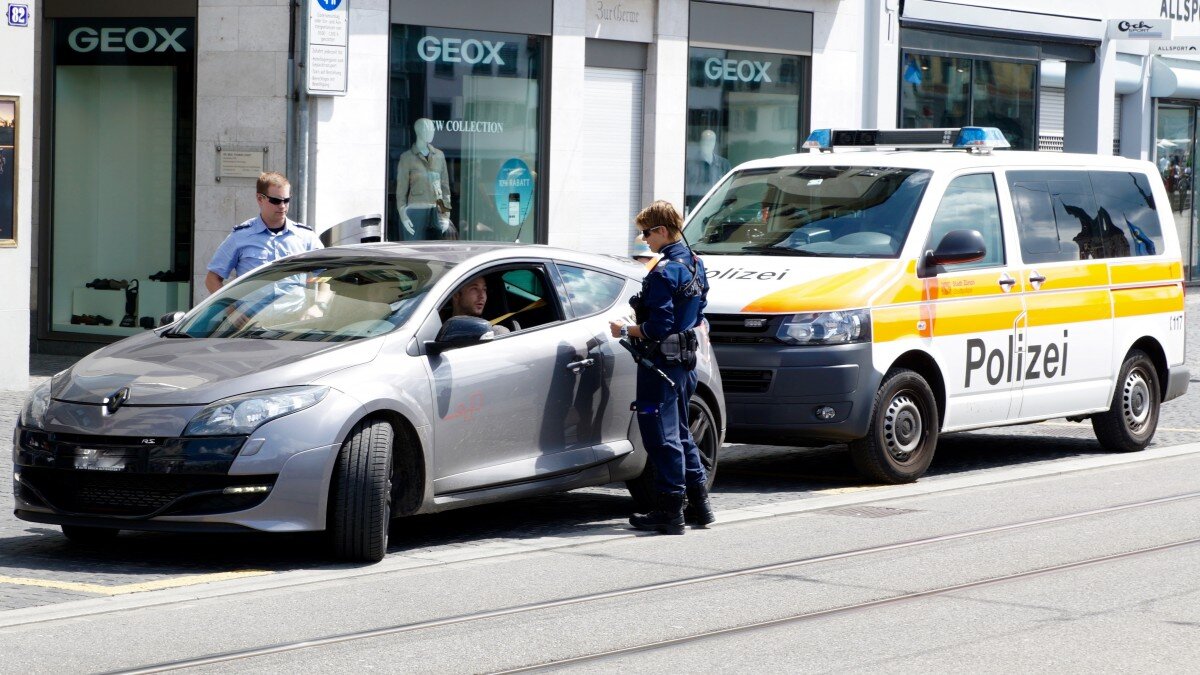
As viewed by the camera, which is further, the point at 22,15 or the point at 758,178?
the point at 22,15

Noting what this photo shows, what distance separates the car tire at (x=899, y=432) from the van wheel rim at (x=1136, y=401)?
7.18 ft

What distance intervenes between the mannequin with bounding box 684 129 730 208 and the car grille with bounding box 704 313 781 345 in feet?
31.0

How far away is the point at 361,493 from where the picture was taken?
7.75 metres

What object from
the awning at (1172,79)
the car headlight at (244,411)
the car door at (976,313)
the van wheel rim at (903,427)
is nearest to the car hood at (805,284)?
the car door at (976,313)

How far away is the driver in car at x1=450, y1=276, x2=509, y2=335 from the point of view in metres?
8.69

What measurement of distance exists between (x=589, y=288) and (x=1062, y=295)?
157 inches

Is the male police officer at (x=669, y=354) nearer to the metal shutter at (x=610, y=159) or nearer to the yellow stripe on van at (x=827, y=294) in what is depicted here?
the yellow stripe on van at (x=827, y=294)

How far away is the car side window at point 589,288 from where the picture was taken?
9172mm

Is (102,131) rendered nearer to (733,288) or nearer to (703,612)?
(733,288)

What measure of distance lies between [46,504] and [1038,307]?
21.5 ft

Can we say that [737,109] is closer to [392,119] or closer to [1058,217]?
[392,119]

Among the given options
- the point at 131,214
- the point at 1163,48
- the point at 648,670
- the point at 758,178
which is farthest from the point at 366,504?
the point at 1163,48

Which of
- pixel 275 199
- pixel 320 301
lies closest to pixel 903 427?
pixel 320 301

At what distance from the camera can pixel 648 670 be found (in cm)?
602
